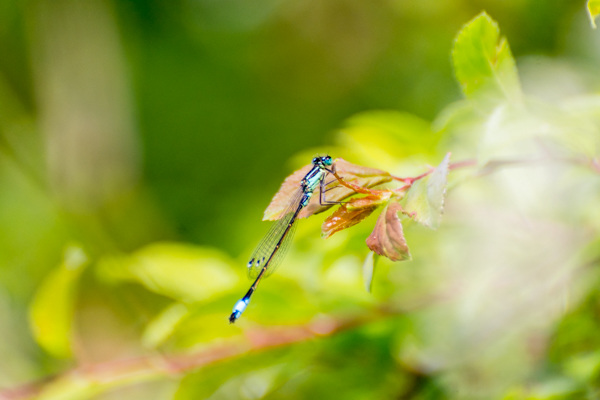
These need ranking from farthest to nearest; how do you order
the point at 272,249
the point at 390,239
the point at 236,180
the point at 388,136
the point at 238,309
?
1. the point at 236,180
2. the point at 388,136
3. the point at 272,249
4. the point at 238,309
5. the point at 390,239

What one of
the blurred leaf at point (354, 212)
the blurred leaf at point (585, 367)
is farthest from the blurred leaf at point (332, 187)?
the blurred leaf at point (585, 367)

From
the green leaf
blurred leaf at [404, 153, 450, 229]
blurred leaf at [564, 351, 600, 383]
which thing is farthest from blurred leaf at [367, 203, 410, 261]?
blurred leaf at [564, 351, 600, 383]

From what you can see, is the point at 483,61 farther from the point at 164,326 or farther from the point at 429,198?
the point at 164,326

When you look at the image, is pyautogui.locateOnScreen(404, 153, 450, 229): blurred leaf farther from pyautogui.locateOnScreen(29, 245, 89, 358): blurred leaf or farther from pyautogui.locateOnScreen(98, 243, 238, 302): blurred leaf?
pyautogui.locateOnScreen(29, 245, 89, 358): blurred leaf

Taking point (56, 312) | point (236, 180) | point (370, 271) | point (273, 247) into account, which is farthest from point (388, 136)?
point (236, 180)

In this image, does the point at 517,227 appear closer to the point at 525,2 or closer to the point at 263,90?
the point at 525,2

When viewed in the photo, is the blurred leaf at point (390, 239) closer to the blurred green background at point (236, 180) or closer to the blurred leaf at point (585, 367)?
the blurred green background at point (236, 180)

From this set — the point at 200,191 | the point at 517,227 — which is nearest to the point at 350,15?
the point at 200,191
